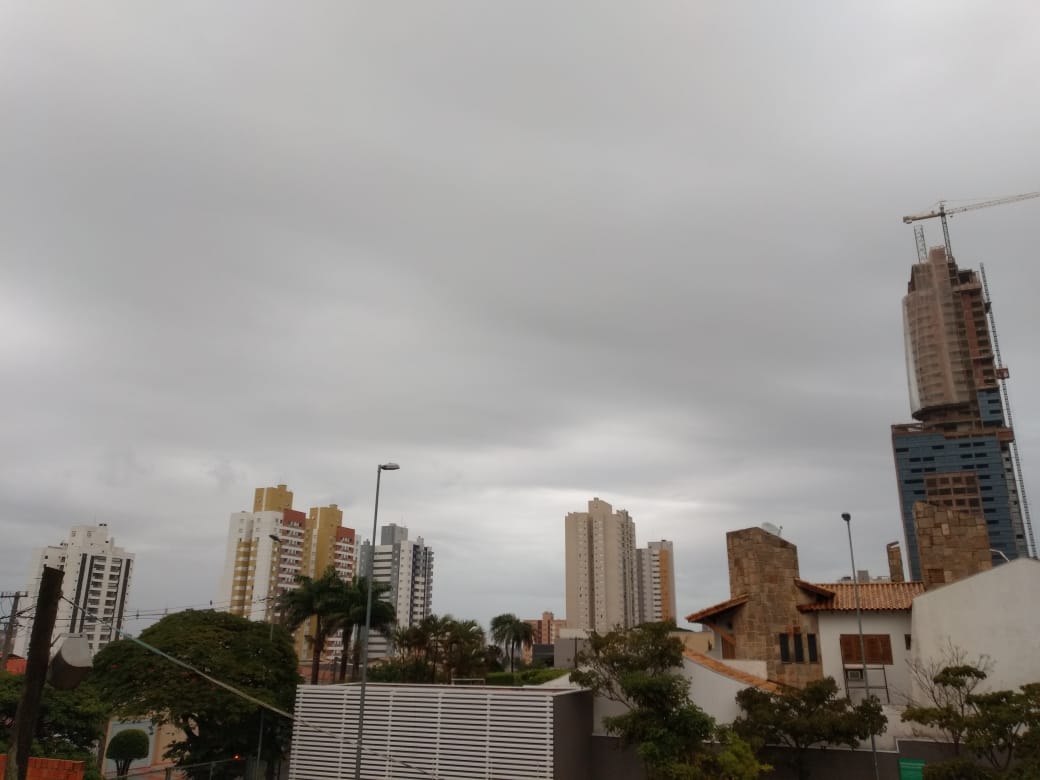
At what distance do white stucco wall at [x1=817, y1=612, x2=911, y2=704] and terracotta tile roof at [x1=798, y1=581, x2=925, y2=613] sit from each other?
0.41m

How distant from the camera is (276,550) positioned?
144 meters

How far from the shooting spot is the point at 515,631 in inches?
3903

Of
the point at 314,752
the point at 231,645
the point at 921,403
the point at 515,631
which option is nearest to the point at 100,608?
the point at 515,631

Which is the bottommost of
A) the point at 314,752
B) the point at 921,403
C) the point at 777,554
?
the point at 314,752

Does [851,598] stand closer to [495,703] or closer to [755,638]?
[755,638]

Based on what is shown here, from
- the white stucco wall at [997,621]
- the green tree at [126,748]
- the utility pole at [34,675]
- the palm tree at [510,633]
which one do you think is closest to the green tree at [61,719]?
the utility pole at [34,675]

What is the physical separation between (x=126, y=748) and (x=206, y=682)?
93.1 ft

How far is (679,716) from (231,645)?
24.9 metres

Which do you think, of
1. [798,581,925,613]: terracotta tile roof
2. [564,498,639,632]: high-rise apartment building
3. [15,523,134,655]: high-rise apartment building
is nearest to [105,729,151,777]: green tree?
[798,581,925,613]: terracotta tile roof

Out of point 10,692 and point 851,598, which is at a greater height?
point 851,598

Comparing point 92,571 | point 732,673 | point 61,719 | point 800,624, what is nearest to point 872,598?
point 800,624

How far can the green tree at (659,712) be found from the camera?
26.2 m

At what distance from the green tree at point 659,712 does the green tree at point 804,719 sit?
1.86 meters

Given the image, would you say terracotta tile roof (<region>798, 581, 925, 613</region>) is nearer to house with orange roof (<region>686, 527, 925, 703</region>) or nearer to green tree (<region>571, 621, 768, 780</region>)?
house with orange roof (<region>686, 527, 925, 703</region>)
